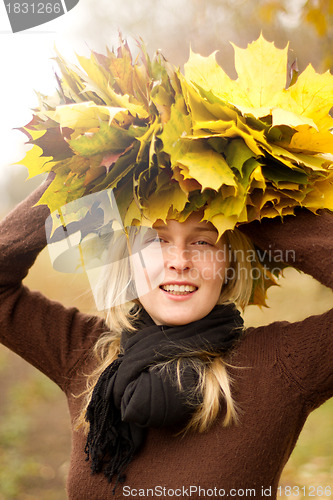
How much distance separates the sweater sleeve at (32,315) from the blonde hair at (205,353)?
91 mm

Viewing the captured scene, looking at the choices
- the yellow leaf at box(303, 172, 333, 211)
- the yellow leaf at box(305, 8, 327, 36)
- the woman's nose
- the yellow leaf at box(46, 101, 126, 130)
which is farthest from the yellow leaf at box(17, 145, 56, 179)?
the yellow leaf at box(305, 8, 327, 36)

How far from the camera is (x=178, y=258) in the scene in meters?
1.37

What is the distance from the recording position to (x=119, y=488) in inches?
54.4

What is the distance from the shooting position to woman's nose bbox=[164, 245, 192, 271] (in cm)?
137

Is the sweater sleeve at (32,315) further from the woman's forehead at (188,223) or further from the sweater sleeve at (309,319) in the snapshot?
the sweater sleeve at (309,319)

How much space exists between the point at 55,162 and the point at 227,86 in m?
0.46

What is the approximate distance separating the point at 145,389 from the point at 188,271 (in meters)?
0.33

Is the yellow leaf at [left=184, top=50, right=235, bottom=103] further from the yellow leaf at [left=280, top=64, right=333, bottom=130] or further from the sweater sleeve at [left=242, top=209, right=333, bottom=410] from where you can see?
the sweater sleeve at [left=242, top=209, right=333, bottom=410]

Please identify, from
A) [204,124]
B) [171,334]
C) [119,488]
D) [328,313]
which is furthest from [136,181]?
[119,488]

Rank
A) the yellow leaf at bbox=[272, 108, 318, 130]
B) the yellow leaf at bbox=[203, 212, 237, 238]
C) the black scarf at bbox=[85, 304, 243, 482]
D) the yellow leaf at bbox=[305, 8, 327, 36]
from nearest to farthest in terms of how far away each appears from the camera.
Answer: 1. the yellow leaf at bbox=[272, 108, 318, 130]
2. the yellow leaf at bbox=[203, 212, 237, 238]
3. the black scarf at bbox=[85, 304, 243, 482]
4. the yellow leaf at bbox=[305, 8, 327, 36]

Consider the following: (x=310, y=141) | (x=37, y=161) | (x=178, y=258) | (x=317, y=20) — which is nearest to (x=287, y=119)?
(x=310, y=141)

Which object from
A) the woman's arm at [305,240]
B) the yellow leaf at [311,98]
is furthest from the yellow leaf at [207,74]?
the woman's arm at [305,240]

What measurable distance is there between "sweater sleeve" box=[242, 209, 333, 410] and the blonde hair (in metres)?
0.16

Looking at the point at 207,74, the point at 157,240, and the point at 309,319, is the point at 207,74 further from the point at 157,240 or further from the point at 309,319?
the point at 309,319
